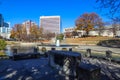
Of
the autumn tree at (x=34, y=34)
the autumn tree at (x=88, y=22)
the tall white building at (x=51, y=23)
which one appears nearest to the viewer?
the autumn tree at (x=88, y=22)

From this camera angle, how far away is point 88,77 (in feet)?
19.9

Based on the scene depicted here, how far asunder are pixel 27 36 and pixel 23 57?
60.2m

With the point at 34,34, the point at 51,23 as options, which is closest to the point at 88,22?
the point at 34,34

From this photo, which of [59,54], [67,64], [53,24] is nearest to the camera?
[67,64]

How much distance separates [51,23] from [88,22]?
292 feet

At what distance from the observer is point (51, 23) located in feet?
509

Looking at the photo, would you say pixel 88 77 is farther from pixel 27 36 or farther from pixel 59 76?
pixel 27 36

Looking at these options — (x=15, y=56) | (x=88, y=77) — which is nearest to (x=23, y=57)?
(x=15, y=56)

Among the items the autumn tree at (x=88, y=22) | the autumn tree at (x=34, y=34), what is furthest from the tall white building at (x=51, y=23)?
the autumn tree at (x=88, y=22)

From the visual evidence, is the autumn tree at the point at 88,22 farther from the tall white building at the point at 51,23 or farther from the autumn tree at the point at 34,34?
the tall white building at the point at 51,23

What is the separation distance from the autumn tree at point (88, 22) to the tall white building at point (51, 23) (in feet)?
257

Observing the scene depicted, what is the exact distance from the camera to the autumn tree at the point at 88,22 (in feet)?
226

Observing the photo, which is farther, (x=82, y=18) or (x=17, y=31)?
(x=17, y=31)

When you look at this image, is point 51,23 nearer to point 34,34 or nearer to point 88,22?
point 34,34
